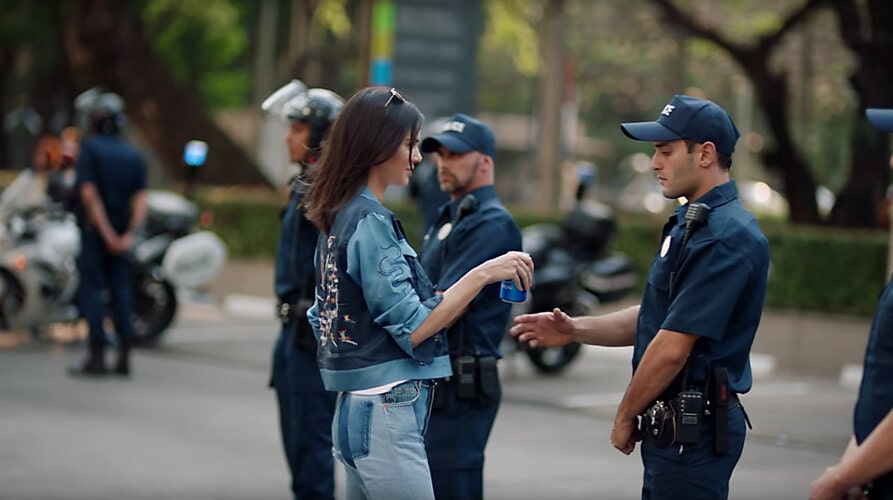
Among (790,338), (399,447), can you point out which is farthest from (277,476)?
(790,338)

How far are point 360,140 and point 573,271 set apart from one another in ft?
27.5

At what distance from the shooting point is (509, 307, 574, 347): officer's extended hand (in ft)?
15.7

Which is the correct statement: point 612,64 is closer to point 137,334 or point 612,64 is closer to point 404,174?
point 137,334

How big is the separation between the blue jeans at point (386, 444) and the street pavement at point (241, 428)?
10.9ft

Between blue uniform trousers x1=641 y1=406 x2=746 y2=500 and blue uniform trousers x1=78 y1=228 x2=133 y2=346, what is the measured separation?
7369mm

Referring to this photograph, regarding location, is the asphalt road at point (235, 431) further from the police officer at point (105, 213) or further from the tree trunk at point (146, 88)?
the tree trunk at point (146, 88)

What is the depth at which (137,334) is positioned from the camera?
13.2m

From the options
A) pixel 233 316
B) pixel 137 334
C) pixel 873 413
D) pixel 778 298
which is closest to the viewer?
pixel 873 413

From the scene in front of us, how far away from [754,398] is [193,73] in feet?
74.5

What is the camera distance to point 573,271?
12.6 metres

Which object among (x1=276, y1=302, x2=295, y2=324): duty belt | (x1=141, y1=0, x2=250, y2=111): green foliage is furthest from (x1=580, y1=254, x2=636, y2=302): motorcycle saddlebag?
(x1=141, y1=0, x2=250, y2=111): green foliage

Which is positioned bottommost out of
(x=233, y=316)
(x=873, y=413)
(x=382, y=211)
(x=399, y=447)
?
(x=233, y=316)

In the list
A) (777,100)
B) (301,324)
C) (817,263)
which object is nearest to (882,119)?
(301,324)

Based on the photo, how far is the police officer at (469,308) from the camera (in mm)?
5395
